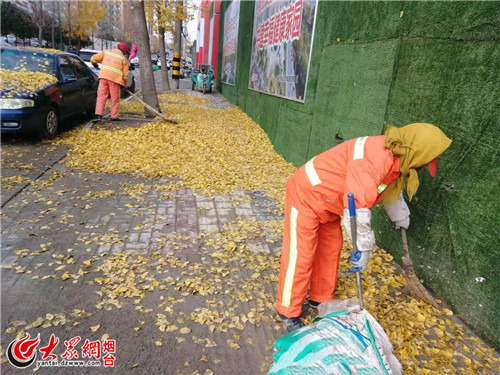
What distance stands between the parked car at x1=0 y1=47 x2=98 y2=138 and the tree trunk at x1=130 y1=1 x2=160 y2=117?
4.49 feet

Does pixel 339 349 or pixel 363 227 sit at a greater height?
pixel 363 227

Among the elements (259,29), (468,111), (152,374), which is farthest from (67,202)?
(259,29)

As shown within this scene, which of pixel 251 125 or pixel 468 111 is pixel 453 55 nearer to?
pixel 468 111

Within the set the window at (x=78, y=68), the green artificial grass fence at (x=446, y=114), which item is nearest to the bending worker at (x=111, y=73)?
the window at (x=78, y=68)

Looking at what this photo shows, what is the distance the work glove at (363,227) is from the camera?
2.16m

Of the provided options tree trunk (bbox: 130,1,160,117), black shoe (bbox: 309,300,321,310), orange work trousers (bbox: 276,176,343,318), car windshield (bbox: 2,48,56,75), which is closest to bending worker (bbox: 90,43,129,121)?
tree trunk (bbox: 130,1,160,117)

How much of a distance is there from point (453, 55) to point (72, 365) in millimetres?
3538

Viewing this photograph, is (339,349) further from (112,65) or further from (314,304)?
(112,65)

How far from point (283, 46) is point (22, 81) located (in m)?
5.18

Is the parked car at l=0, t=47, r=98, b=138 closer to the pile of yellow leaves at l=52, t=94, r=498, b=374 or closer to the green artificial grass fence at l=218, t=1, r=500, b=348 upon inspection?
the pile of yellow leaves at l=52, t=94, r=498, b=374

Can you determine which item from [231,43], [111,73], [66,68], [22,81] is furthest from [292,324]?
[231,43]

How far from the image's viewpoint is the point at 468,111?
2.77 metres

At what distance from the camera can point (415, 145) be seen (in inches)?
86.5

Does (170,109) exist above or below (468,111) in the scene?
below
